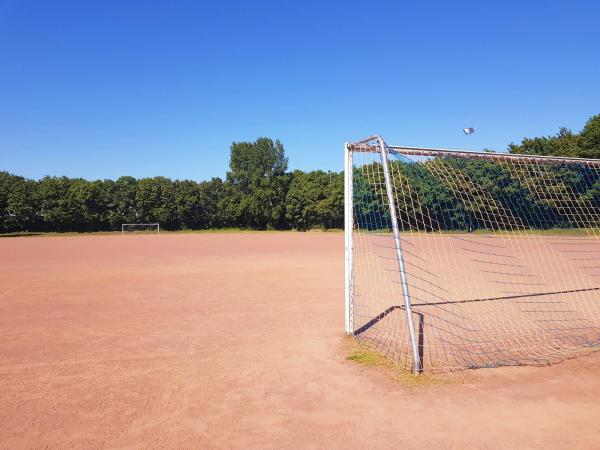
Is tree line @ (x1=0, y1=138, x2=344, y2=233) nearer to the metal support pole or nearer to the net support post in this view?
the net support post

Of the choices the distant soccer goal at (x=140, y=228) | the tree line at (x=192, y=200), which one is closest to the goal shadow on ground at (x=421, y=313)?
the tree line at (x=192, y=200)

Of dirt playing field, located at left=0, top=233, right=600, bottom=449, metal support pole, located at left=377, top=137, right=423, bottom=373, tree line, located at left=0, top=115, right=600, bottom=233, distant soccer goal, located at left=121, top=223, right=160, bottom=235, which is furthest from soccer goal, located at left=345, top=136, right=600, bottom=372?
distant soccer goal, located at left=121, top=223, right=160, bottom=235

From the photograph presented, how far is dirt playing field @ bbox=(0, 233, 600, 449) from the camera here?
3.28m

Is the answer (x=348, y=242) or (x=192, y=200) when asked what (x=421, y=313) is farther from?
(x=192, y=200)

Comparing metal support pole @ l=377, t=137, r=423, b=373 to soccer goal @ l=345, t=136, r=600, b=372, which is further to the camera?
soccer goal @ l=345, t=136, r=600, b=372

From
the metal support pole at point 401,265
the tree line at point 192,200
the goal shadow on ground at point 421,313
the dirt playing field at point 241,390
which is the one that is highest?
the tree line at point 192,200

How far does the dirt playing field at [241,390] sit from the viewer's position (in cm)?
328

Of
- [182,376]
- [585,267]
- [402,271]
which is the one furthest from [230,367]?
[585,267]

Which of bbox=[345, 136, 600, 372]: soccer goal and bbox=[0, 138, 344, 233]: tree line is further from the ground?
bbox=[0, 138, 344, 233]: tree line

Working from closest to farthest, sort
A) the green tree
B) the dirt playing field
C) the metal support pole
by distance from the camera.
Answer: the dirt playing field
the metal support pole
the green tree

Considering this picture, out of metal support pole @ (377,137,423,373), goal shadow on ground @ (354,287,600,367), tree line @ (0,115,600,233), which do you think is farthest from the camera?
tree line @ (0,115,600,233)

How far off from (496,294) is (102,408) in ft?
26.9

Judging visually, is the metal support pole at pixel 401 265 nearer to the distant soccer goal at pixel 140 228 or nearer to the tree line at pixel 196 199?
the tree line at pixel 196 199

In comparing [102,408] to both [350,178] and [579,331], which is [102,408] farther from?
[579,331]
